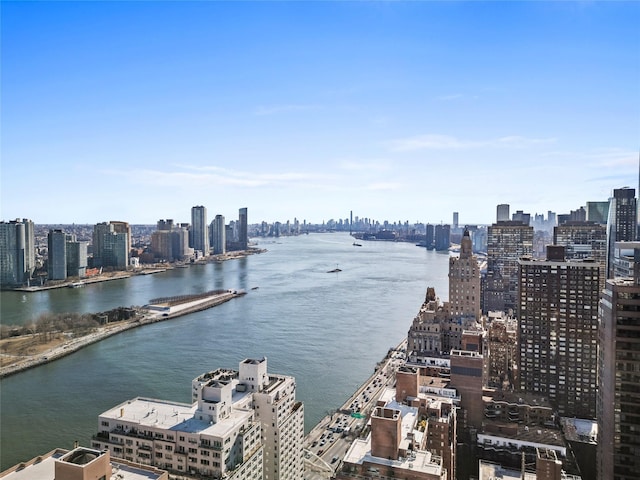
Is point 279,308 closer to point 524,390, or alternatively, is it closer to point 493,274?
point 493,274

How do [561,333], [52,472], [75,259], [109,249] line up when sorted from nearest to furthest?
[52,472] → [561,333] → [75,259] → [109,249]

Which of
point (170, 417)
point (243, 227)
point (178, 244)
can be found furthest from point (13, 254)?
point (243, 227)

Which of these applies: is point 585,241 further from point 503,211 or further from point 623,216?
point 503,211

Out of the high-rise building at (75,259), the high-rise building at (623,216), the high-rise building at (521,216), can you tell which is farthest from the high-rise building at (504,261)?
the high-rise building at (75,259)

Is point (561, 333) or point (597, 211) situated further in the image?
point (597, 211)

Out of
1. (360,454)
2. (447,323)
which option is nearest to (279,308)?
(447,323)

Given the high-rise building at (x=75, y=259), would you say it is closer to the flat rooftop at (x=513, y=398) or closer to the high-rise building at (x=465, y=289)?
the high-rise building at (x=465, y=289)
